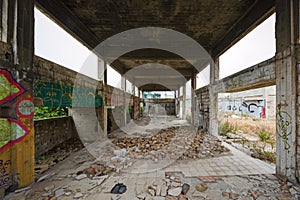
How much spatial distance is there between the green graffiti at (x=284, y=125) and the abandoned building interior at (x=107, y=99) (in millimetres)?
19

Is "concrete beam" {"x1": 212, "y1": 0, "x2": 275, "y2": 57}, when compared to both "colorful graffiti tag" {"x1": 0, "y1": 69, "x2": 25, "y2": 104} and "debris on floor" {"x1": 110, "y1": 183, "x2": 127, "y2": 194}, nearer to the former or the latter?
"debris on floor" {"x1": 110, "y1": 183, "x2": 127, "y2": 194}

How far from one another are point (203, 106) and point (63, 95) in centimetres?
632

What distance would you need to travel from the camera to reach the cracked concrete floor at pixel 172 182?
251cm

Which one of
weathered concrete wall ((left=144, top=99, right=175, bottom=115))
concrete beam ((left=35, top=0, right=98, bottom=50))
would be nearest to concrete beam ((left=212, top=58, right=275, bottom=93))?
concrete beam ((left=35, top=0, right=98, bottom=50))

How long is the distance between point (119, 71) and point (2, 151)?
25.6 ft

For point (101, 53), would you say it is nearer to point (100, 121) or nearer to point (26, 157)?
point (100, 121)

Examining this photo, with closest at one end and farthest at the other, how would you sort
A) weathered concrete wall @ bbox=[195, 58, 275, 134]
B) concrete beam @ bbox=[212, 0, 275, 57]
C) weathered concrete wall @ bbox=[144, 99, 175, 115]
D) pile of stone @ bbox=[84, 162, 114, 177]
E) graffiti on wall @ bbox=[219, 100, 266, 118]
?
pile of stone @ bbox=[84, 162, 114, 177], weathered concrete wall @ bbox=[195, 58, 275, 134], concrete beam @ bbox=[212, 0, 275, 57], graffiti on wall @ bbox=[219, 100, 266, 118], weathered concrete wall @ bbox=[144, 99, 175, 115]

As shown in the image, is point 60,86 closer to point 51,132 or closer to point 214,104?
point 51,132

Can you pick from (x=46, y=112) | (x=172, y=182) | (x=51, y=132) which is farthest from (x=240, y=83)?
(x=46, y=112)

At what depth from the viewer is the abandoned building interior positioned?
2.53 metres

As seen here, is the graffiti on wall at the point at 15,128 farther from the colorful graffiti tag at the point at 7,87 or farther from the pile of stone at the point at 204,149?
the pile of stone at the point at 204,149

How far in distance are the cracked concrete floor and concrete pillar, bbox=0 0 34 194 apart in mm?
372

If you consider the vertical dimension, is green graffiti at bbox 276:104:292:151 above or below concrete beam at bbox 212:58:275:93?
below

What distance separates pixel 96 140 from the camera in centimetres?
610
